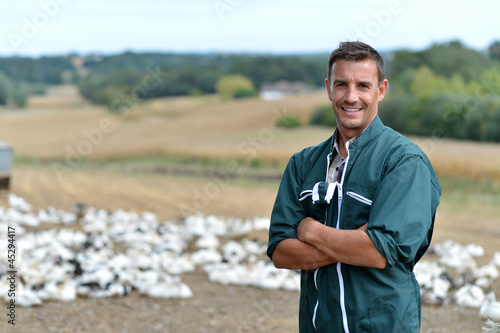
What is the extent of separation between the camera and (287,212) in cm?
272

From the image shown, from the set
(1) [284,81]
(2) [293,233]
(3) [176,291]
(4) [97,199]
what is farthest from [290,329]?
(1) [284,81]

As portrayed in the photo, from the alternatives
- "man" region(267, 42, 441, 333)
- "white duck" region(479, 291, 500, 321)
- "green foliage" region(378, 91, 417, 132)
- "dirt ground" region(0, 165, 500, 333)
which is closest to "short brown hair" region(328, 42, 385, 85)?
"man" region(267, 42, 441, 333)

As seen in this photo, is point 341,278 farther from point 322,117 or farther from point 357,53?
point 322,117

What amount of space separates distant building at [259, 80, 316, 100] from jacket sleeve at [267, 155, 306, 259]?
49.4 metres

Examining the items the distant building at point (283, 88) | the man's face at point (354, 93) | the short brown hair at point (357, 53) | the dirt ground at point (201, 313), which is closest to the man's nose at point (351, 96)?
the man's face at point (354, 93)

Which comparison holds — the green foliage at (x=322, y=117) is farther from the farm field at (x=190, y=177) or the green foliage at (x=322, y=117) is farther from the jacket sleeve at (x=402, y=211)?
the jacket sleeve at (x=402, y=211)

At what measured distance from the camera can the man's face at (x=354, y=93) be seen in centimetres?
256

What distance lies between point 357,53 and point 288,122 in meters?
31.7

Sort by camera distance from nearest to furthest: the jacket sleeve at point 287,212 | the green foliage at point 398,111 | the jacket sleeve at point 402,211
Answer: the jacket sleeve at point 402,211, the jacket sleeve at point 287,212, the green foliage at point 398,111

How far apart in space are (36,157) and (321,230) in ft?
92.2

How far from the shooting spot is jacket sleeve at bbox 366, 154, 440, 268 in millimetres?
2373

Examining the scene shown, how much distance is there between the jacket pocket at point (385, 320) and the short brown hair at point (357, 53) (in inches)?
36.1

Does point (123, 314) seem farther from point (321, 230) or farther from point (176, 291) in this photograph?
point (321, 230)

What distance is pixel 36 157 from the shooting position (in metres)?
28.8
